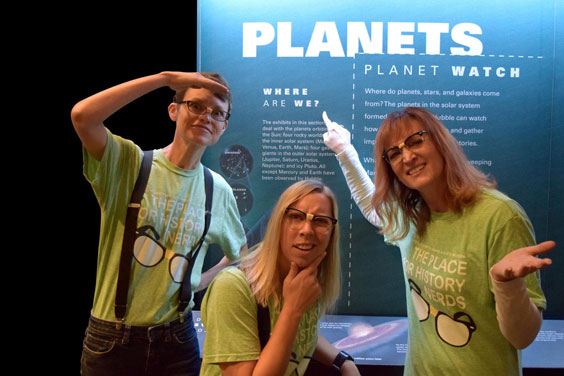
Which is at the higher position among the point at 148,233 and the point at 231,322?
the point at 148,233

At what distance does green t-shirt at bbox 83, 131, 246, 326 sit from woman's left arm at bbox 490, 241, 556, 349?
1.46m

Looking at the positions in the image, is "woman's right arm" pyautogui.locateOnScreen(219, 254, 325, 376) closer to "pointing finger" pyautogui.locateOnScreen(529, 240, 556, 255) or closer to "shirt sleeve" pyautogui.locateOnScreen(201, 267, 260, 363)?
"shirt sleeve" pyautogui.locateOnScreen(201, 267, 260, 363)

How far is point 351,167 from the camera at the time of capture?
2.68 m

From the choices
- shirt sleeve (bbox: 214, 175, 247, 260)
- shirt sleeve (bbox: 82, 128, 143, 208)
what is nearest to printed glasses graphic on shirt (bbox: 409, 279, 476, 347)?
shirt sleeve (bbox: 214, 175, 247, 260)

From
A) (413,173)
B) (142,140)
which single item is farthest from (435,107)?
(142,140)

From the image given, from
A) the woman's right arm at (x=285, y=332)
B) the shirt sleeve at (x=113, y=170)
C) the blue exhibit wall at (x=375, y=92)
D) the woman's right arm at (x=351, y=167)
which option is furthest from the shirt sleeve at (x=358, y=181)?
the shirt sleeve at (x=113, y=170)

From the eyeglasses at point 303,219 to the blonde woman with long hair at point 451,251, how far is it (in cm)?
47

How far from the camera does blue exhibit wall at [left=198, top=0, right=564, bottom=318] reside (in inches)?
109

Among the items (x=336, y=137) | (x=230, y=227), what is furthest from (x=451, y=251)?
(x=230, y=227)

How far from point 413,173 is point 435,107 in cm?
106

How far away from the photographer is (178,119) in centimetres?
222

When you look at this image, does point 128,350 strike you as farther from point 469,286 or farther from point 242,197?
point 469,286

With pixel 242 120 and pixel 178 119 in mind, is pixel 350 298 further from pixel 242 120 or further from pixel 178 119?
pixel 178 119

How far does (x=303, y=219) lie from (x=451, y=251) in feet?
2.28
